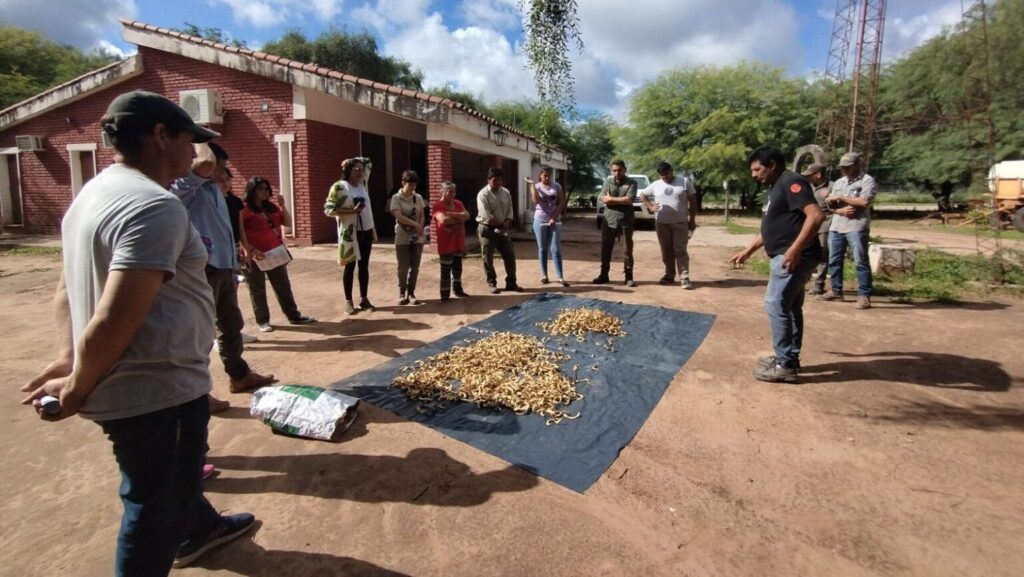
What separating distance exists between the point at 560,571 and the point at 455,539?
501mm

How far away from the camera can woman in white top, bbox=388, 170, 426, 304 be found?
6445 mm

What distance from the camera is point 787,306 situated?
4078mm

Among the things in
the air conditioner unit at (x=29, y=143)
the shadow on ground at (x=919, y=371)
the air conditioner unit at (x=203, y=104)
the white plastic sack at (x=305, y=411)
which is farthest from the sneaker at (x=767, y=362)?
the air conditioner unit at (x=29, y=143)

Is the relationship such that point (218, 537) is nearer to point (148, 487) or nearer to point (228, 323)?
point (148, 487)

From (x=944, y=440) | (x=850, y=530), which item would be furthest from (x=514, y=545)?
(x=944, y=440)

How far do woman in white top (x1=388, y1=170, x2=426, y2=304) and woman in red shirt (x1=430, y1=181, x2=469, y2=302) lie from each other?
0.93 ft

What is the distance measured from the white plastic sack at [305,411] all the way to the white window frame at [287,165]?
8.99 meters

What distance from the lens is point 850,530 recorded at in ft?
7.96

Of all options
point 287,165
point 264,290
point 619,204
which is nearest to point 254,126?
point 287,165

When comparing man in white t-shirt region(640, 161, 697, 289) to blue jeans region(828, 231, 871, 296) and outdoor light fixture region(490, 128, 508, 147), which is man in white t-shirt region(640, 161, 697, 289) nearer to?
blue jeans region(828, 231, 871, 296)

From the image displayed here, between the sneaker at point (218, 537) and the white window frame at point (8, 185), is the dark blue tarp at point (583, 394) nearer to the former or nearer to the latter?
the sneaker at point (218, 537)

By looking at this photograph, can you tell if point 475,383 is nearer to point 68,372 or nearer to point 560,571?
point 560,571

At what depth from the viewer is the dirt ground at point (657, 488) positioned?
7.38 feet

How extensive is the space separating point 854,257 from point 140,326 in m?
7.27
